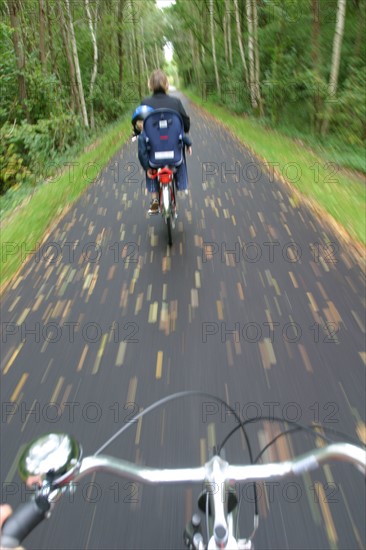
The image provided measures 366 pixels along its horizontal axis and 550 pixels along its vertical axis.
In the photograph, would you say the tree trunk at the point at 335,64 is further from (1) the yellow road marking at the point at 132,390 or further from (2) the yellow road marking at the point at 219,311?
(1) the yellow road marking at the point at 132,390

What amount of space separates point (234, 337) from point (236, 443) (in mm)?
1127

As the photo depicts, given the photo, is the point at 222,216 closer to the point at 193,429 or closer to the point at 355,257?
the point at 355,257

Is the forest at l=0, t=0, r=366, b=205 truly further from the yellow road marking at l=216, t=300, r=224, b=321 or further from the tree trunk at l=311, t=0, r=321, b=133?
the yellow road marking at l=216, t=300, r=224, b=321

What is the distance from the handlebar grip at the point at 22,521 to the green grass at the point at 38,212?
164 inches

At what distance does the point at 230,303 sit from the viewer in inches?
158

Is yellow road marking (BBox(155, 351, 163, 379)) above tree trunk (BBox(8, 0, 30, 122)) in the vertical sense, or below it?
below

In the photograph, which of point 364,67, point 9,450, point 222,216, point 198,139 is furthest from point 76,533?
point 198,139

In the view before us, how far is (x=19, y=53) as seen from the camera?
1184cm

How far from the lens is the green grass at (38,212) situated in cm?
552

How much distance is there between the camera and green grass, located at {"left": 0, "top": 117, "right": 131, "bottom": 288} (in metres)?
5.52

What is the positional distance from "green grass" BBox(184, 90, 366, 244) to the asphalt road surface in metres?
0.47

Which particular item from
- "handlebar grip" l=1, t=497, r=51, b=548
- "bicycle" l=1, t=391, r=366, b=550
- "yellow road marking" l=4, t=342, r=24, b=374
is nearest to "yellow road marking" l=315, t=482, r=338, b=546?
"bicycle" l=1, t=391, r=366, b=550

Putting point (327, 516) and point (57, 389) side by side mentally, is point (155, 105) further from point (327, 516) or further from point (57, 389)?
point (327, 516)

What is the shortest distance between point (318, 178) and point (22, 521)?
804cm
